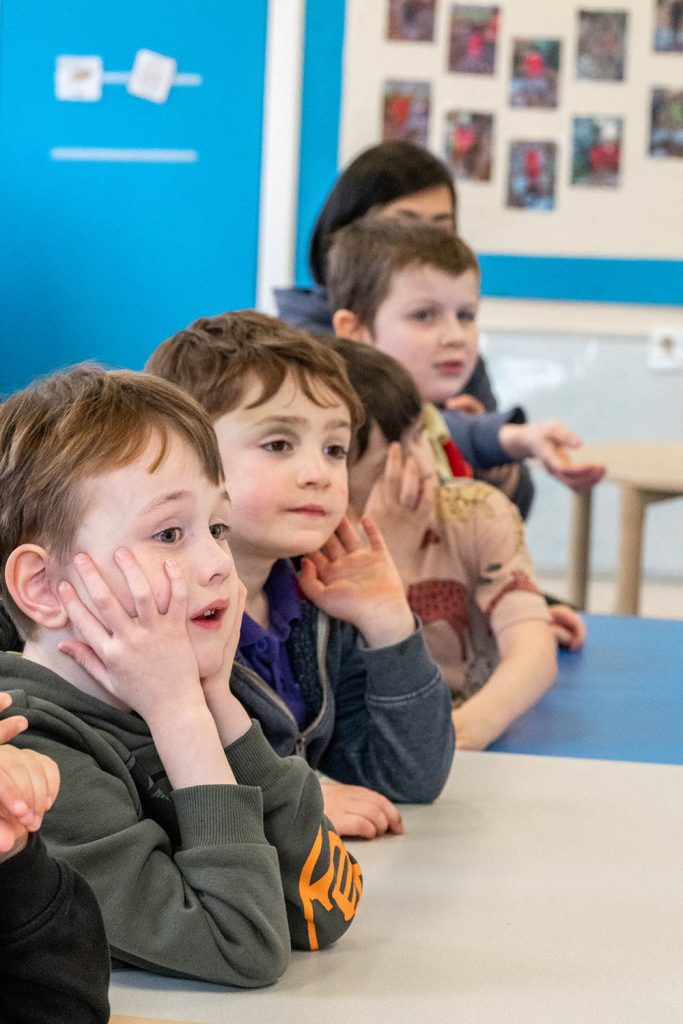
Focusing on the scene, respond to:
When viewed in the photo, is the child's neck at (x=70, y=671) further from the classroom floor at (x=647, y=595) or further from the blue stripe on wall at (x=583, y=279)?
the blue stripe on wall at (x=583, y=279)

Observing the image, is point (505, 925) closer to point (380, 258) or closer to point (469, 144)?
point (380, 258)

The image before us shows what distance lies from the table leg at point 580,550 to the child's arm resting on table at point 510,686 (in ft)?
5.87

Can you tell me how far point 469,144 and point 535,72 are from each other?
0.93ft

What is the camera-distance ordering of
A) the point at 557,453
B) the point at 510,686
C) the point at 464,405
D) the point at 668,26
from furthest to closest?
the point at 668,26, the point at 464,405, the point at 557,453, the point at 510,686

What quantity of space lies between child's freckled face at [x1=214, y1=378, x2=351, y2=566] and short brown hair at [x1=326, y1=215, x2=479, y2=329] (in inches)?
36.1

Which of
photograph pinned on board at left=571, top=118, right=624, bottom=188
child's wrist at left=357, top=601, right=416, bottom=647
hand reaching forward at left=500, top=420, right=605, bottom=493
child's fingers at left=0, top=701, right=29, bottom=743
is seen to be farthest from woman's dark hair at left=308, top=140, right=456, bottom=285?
child's fingers at left=0, top=701, right=29, bottom=743

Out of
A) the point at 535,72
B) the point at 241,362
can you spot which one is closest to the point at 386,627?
the point at 241,362

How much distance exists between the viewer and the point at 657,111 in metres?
4.20

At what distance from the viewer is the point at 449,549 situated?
5.65 ft

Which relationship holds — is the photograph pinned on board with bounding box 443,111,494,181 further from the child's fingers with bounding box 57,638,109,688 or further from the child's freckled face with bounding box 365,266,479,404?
the child's fingers with bounding box 57,638,109,688

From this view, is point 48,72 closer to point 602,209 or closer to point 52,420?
point 602,209

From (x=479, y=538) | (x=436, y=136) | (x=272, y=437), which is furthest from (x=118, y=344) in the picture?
(x=272, y=437)

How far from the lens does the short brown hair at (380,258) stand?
6.99ft

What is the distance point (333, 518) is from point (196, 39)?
3.29 m
